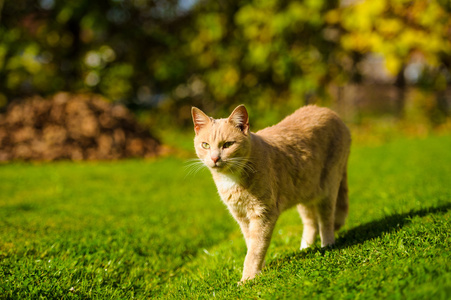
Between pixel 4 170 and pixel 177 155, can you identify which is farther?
pixel 177 155

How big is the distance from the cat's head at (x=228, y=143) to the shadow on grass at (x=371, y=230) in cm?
112

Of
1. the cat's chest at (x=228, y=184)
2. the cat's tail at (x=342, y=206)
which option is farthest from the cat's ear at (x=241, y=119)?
the cat's tail at (x=342, y=206)

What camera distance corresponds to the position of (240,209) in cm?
407

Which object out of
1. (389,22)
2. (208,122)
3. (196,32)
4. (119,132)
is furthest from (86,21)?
(208,122)

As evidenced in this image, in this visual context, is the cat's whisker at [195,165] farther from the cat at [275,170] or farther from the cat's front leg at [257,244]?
the cat's front leg at [257,244]

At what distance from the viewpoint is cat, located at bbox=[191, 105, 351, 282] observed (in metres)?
3.95

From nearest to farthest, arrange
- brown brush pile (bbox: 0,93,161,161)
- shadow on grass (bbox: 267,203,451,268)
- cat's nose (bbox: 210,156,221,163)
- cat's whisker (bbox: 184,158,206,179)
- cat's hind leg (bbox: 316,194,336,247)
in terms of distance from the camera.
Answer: cat's nose (bbox: 210,156,221,163)
shadow on grass (bbox: 267,203,451,268)
cat's whisker (bbox: 184,158,206,179)
cat's hind leg (bbox: 316,194,336,247)
brown brush pile (bbox: 0,93,161,161)

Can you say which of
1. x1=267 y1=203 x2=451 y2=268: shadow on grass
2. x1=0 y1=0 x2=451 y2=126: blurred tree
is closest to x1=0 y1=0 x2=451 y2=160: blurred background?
x1=0 y1=0 x2=451 y2=126: blurred tree

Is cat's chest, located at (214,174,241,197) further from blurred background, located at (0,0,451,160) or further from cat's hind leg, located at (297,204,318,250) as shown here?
blurred background, located at (0,0,451,160)

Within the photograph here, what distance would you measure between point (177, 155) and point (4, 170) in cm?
461

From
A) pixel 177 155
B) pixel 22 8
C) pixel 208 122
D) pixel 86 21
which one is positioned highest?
pixel 22 8

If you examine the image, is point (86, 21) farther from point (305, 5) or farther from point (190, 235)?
point (190, 235)

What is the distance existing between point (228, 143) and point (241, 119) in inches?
10.4

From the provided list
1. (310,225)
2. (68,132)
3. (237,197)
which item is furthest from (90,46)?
(237,197)
